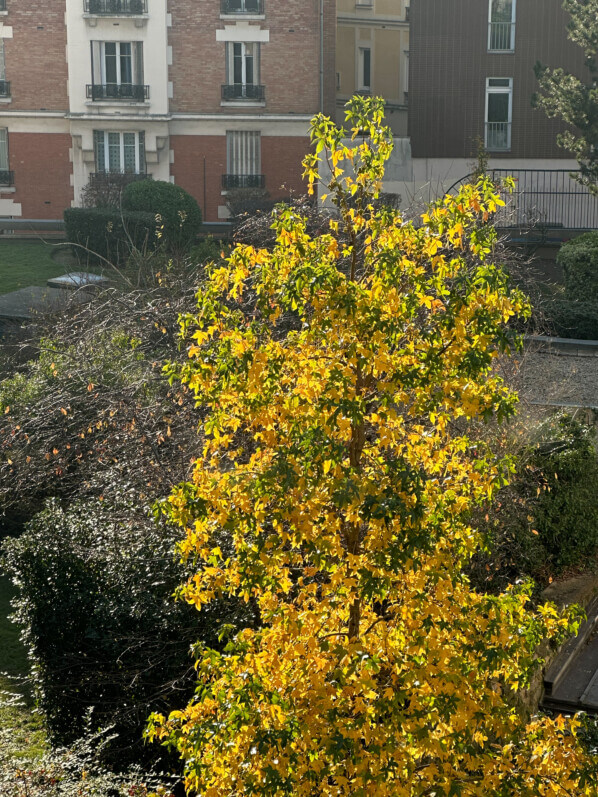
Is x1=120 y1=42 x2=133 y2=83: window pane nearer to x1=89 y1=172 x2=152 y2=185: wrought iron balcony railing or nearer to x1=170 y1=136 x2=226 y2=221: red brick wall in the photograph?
x1=170 y1=136 x2=226 y2=221: red brick wall

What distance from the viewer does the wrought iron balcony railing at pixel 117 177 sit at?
32.9 meters

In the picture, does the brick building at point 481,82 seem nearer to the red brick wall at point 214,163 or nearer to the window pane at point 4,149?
the red brick wall at point 214,163

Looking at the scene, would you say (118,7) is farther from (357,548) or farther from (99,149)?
(357,548)

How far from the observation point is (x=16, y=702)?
9.37 metres

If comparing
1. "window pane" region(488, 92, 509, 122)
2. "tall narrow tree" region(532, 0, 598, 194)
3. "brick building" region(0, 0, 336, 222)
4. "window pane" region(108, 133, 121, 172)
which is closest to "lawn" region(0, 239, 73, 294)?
"window pane" region(108, 133, 121, 172)

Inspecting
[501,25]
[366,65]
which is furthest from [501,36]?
[366,65]

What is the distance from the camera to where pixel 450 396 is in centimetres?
491

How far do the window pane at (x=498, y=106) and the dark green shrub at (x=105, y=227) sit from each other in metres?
11.3

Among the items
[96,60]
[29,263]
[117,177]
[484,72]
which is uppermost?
[96,60]

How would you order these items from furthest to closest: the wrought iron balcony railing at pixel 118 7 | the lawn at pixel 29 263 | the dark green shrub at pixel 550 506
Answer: the wrought iron balcony railing at pixel 118 7, the lawn at pixel 29 263, the dark green shrub at pixel 550 506

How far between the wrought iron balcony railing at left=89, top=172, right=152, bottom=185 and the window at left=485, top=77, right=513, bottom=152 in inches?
427

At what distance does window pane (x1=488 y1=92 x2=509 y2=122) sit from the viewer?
30.3m

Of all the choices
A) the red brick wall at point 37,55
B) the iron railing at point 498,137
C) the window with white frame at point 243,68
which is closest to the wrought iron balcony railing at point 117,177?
the red brick wall at point 37,55

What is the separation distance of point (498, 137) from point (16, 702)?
25237 mm
